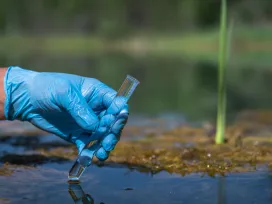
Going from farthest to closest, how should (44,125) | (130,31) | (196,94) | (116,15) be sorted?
(116,15)
(130,31)
(196,94)
(44,125)

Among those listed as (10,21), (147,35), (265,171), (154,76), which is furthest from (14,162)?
(10,21)

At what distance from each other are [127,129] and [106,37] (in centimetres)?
3403

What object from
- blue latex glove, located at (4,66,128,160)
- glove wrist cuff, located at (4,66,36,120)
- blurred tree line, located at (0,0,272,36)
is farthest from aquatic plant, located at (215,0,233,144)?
blurred tree line, located at (0,0,272,36)

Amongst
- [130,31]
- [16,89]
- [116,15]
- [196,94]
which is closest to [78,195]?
[16,89]

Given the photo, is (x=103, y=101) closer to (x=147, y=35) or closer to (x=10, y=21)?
(x=147, y=35)

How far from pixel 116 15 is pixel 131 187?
134ft

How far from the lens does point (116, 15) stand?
43031mm

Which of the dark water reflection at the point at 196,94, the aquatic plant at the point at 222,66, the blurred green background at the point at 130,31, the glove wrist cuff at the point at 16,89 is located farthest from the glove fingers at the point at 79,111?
the blurred green background at the point at 130,31

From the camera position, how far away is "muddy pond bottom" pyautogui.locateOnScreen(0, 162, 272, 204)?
2.58 meters

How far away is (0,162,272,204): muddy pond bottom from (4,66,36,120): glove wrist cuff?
1.34 feet

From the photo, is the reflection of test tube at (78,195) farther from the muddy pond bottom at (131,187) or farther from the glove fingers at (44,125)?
the glove fingers at (44,125)

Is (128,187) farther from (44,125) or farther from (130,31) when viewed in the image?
(130,31)

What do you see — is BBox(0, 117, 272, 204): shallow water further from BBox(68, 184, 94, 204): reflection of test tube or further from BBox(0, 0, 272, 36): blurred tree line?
BBox(0, 0, 272, 36): blurred tree line

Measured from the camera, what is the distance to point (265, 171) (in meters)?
3.12
